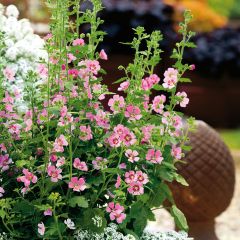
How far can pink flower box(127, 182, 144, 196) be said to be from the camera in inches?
106

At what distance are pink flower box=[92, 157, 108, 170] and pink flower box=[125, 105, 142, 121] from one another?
16cm

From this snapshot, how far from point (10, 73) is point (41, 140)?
1.45ft

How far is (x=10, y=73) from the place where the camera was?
3.04 m

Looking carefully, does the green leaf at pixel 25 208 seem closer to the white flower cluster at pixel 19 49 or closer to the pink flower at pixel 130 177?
the pink flower at pixel 130 177

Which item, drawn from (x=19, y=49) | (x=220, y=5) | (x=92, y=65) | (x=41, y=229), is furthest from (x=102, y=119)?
(x=220, y=5)

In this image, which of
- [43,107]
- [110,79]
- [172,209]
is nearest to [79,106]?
[43,107]

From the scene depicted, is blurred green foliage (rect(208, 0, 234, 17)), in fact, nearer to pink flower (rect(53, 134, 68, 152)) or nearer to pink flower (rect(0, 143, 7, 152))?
pink flower (rect(0, 143, 7, 152))

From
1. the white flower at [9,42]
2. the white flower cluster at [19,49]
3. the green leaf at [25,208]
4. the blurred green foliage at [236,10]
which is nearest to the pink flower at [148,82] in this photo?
the green leaf at [25,208]

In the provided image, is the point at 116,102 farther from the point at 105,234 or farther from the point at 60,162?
the point at 105,234

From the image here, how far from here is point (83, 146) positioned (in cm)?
276

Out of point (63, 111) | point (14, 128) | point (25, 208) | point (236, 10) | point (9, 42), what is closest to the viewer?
point (63, 111)

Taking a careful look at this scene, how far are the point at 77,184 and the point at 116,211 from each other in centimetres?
16

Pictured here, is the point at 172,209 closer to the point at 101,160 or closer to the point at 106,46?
the point at 101,160

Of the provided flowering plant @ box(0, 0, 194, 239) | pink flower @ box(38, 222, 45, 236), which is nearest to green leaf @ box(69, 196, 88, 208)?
flowering plant @ box(0, 0, 194, 239)
